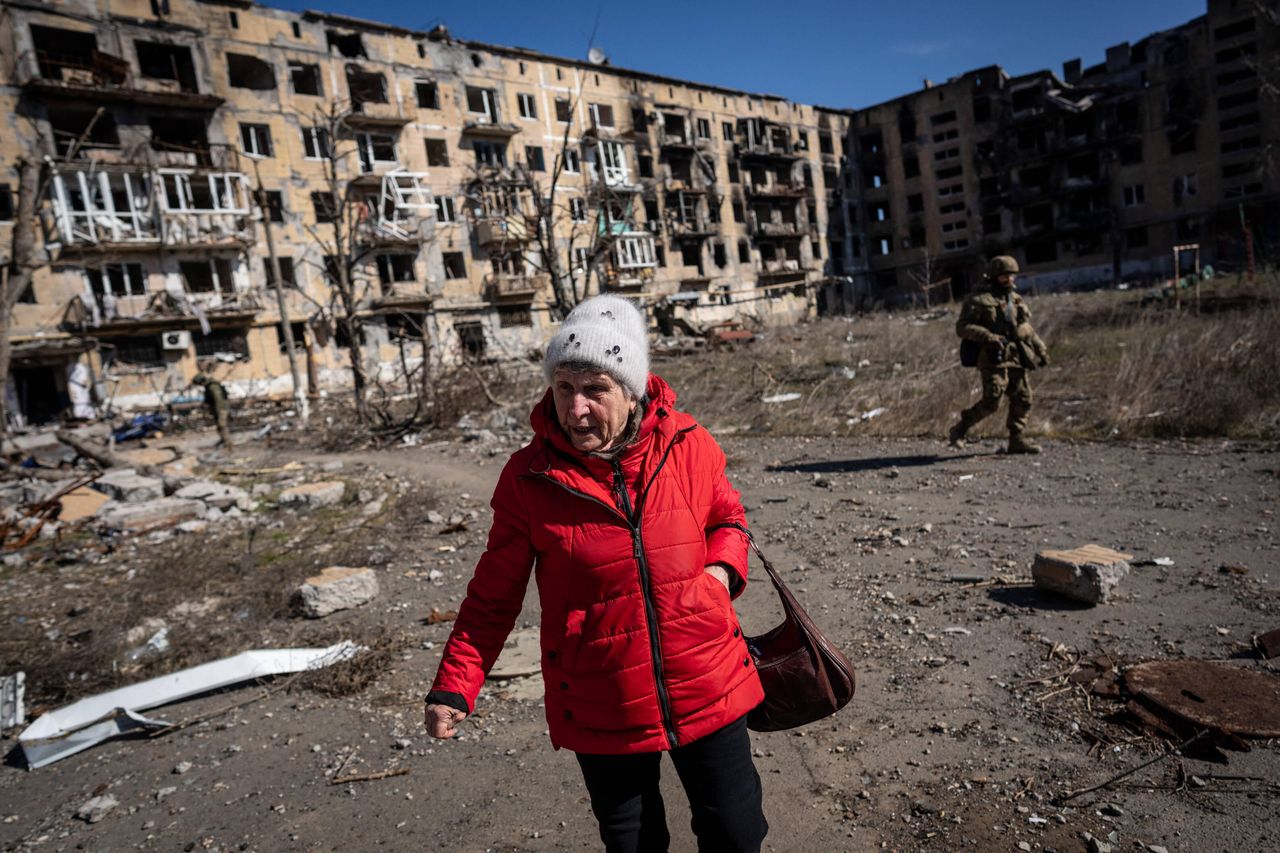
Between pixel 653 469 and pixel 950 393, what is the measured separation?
8.91 meters

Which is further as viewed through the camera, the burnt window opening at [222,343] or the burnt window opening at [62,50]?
the burnt window opening at [222,343]

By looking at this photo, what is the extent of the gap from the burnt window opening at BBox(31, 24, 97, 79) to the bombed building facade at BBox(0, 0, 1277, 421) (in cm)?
13

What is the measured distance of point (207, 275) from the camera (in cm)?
2777

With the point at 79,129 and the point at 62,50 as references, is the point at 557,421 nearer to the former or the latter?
the point at 79,129

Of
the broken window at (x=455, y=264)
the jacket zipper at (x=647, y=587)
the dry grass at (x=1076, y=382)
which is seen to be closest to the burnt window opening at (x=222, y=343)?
the broken window at (x=455, y=264)

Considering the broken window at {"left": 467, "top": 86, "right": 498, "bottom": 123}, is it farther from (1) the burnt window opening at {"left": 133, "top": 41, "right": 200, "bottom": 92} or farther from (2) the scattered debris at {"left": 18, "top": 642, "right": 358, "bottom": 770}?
(2) the scattered debris at {"left": 18, "top": 642, "right": 358, "bottom": 770}

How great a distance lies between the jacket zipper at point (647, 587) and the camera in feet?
5.69

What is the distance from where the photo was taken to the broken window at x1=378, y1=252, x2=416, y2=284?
31656mm

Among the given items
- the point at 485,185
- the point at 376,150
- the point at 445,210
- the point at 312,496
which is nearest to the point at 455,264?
the point at 445,210

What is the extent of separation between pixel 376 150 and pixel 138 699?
32.7m

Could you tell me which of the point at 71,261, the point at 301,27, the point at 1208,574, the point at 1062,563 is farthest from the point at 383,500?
the point at 301,27

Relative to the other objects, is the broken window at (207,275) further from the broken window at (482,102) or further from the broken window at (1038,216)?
the broken window at (1038,216)

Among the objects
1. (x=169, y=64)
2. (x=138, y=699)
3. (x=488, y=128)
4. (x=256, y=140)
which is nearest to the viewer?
(x=138, y=699)

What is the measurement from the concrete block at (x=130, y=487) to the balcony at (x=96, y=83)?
2234cm
